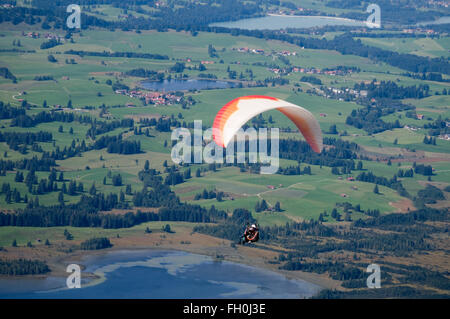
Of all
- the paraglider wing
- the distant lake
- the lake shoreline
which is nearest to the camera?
the paraglider wing

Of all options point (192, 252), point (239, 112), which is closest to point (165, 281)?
point (192, 252)

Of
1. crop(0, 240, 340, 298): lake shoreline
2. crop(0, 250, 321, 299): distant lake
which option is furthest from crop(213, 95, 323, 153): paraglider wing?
crop(0, 240, 340, 298): lake shoreline

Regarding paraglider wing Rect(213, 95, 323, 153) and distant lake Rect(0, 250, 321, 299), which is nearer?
paraglider wing Rect(213, 95, 323, 153)

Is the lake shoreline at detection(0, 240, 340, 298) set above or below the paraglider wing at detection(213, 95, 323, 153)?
below

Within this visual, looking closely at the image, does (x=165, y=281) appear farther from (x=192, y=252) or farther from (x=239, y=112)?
(x=239, y=112)

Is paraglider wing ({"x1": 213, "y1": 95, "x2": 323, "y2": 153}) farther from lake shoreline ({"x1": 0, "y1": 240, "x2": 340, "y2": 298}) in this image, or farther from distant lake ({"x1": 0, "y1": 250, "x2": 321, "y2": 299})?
lake shoreline ({"x1": 0, "y1": 240, "x2": 340, "y2": 298})

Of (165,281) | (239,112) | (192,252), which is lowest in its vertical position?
(165,281)

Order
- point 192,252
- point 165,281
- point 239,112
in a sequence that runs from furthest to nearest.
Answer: point 192,252 → point 165,281 → point 239,112

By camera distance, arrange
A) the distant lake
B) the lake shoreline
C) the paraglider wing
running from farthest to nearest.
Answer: the lake shoreline, the distant lake, the paraglider wing
